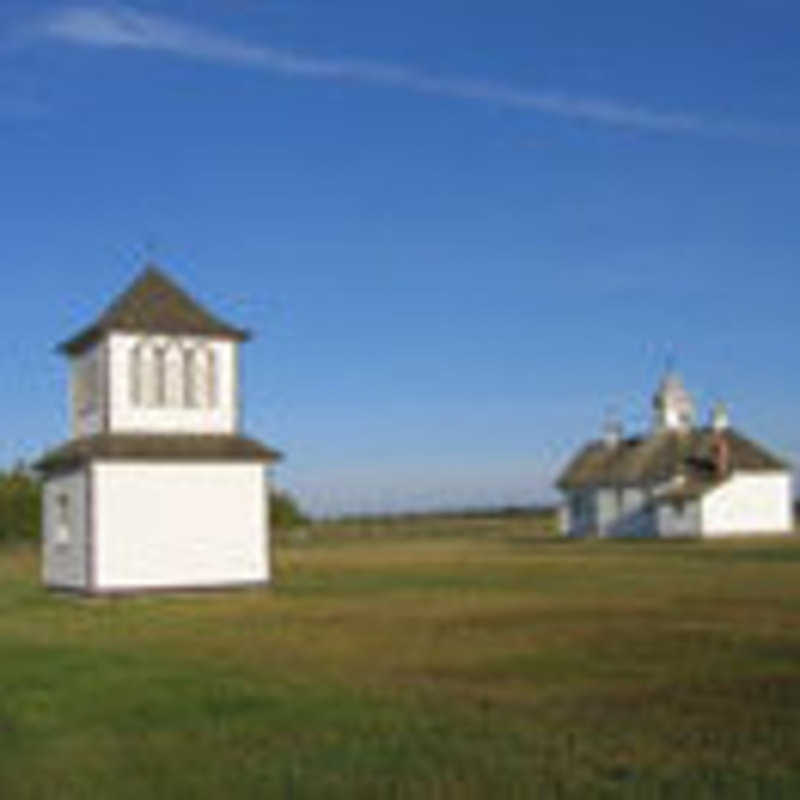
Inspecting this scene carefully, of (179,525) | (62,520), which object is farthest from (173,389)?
(62,520)

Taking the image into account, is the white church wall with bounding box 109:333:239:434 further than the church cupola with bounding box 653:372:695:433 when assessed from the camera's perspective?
No

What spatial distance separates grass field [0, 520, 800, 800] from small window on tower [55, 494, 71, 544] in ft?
14.9

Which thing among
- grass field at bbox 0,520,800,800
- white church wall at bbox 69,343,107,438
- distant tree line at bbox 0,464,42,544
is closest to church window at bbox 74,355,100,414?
white church wall at bbox 69,343,107,438

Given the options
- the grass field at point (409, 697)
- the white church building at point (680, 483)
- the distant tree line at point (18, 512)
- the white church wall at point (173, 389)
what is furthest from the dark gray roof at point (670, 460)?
the grass field at point (409, 697)

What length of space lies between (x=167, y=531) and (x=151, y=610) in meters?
4.79

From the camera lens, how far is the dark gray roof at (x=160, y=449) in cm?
3494

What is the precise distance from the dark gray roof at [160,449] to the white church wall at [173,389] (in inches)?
12.3

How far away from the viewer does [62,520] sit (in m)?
37.2

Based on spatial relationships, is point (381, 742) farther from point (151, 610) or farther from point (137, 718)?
point (151, 610)

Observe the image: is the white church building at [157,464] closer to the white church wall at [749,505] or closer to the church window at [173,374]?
the church window at [173,374]

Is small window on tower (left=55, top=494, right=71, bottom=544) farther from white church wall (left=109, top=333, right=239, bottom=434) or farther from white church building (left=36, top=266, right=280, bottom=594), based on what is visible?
white church wall (left=109, top=333, right=239, bottom=434)

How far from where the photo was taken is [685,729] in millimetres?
12914

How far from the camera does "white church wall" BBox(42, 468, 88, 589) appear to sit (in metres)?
35.4

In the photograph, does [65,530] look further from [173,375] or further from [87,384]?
[173,375]
